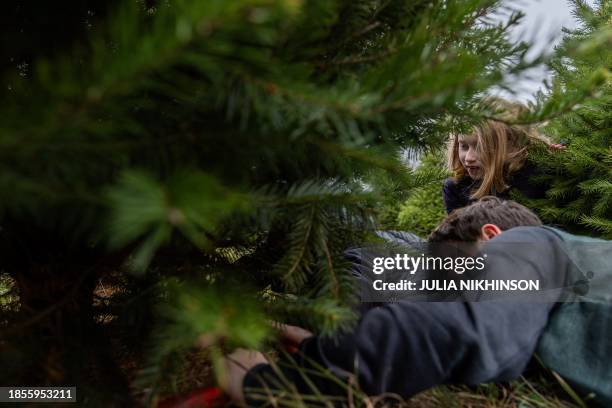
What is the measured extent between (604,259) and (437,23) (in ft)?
2.82

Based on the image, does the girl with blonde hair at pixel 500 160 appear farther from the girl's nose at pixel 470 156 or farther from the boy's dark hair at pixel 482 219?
the boy's dark hair at pixel 482 219

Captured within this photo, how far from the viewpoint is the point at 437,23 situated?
0.71 metres

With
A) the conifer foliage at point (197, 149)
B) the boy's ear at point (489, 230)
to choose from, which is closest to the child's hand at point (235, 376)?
the conifer foliage at point (197, 149)

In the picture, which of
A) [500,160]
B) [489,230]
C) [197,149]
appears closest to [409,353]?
[197,149]

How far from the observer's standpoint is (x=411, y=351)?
0.81 metres

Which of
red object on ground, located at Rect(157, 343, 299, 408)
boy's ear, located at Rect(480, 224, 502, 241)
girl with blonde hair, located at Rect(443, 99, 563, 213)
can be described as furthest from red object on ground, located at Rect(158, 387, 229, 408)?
girl with blonde hair, located at Rect(443, 99, 563, 213)

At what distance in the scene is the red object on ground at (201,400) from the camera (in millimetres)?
750

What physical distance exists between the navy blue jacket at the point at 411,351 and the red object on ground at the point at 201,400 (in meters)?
0.06

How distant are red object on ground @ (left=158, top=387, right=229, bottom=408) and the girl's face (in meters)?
2.24

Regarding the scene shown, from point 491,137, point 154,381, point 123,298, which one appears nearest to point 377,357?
point 154,381

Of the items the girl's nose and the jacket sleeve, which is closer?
the jacket sleeve

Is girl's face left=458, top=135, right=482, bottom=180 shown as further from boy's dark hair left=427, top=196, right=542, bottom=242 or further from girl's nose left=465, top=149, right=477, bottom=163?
boy's dark hair left=427, top=196, right=542, bottom=242

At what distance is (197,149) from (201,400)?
0.48 metres

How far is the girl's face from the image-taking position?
2.60 meters
